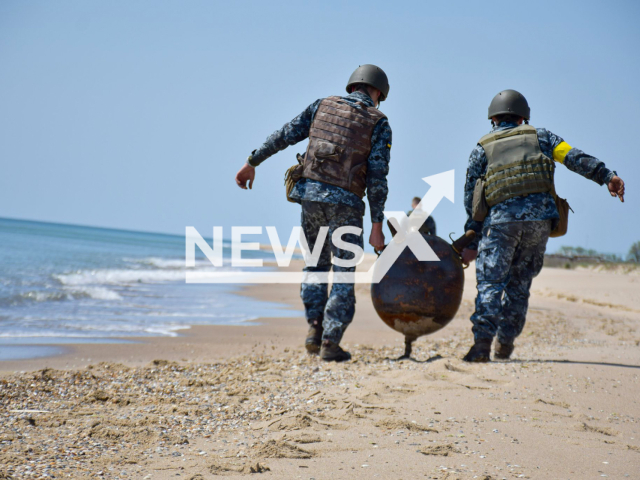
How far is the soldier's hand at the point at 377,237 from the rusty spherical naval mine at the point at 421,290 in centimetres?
21

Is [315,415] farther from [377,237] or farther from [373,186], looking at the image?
[373,186]

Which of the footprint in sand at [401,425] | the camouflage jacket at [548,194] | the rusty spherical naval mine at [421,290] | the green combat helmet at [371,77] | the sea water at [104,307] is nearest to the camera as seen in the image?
the footprint in sand at [401,425]

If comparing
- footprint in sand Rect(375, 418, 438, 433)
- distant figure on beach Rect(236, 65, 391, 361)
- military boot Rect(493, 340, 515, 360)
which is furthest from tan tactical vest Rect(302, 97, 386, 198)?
footprint in sand Rect(375, 418, 438, 433)

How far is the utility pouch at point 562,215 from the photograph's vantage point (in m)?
4.56

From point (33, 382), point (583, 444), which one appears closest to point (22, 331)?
point (33, 382)

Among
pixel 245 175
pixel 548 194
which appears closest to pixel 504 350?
pixel 548 194

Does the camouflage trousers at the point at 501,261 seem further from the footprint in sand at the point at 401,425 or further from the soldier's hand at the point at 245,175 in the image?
the soldier's hand at the point at 245,175

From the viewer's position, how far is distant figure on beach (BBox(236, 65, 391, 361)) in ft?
15.2

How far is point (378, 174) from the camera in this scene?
15.3 ft

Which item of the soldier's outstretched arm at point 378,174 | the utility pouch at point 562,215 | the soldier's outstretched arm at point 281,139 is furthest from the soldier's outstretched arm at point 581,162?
the soldier's outstretched arm at point 281,139

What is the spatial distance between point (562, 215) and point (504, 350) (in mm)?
1321

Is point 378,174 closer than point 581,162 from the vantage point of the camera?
No

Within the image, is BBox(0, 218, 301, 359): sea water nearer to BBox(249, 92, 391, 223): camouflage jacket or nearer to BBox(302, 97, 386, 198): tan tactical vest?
BBox(249, 92, 391, 223): camouflage jacket

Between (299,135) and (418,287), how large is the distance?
1755 millimetres
